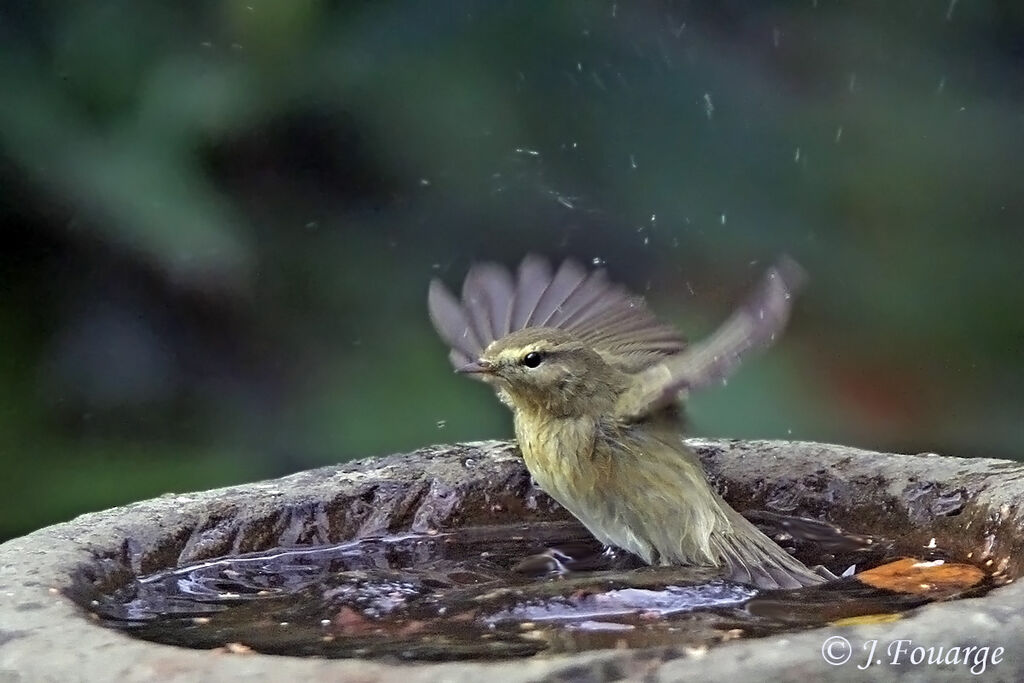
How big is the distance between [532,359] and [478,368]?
0.43 feet

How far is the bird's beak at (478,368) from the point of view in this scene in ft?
10.5

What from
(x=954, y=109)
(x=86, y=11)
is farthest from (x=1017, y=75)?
(x=86, y=11)

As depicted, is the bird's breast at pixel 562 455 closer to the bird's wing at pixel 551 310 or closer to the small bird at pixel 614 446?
the small bird at pixel 614 446

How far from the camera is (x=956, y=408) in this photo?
4.58 metres

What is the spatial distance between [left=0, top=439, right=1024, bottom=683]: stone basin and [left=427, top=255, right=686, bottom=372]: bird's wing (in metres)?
0.29

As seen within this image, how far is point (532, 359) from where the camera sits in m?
3.27

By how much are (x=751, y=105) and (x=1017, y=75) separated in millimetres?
922

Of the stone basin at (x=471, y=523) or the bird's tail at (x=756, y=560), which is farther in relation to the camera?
the bird's tail at (x=756, y=560)

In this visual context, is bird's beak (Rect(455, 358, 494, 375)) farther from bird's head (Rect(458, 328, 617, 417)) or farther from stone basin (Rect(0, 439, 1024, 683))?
stone basin (Rect(0, 439, 1024, 683))

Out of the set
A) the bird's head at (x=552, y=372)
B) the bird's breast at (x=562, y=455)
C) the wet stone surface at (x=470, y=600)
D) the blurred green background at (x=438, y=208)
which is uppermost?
the blurred green background at (x=438, y=208)

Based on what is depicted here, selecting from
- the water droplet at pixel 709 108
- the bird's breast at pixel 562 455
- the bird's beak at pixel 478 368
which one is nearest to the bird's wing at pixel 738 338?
the bird's breast at pixel 562 455

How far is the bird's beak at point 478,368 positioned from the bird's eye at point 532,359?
78 millimetres

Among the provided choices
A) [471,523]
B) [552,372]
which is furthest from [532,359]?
[471,523]

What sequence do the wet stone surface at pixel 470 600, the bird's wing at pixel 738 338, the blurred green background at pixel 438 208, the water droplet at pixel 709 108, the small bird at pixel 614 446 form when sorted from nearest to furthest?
1. the wet stone surface at pixel 470 600
2. the bird's wing at pixel 738 338
3. the small bird at pixel 614 446
4. the blurred green background at pixel 438 208
5. the water droplet at pixel 709 108
